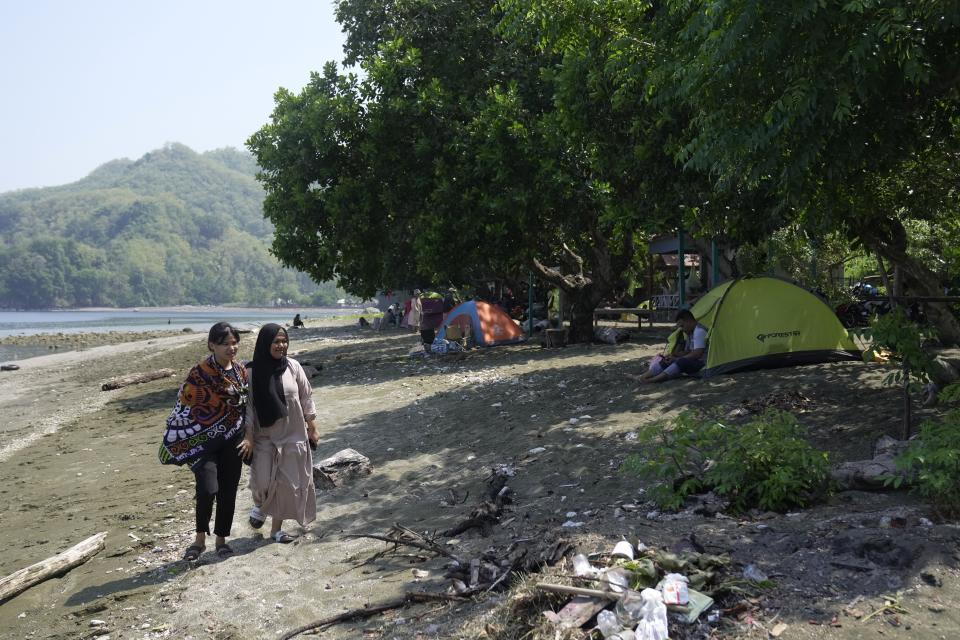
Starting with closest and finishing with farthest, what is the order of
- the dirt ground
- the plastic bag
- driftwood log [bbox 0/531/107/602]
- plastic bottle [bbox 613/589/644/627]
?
1. the plastic bag
2. plastic bottle [bbox 613/589/644/627]
3. the dirt ground
4. driftwood log [bbox 0/531/107/602]

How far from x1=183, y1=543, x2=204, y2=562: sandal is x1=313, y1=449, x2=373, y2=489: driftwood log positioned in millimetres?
1829

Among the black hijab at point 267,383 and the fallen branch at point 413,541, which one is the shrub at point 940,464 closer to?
the fallen branch at point 413,541

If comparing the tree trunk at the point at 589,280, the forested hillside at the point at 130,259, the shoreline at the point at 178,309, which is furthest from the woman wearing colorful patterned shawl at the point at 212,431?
the forested hillside at the point at 130,259

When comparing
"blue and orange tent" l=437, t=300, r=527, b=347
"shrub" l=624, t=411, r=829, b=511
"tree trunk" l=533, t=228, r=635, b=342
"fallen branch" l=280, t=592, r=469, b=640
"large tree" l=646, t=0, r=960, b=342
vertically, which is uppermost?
"large tree" l=646, t=0, r=960, b=342

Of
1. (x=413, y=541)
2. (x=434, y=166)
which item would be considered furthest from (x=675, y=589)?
(x=434, y=166)

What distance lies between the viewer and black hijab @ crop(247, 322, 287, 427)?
18.6 feet

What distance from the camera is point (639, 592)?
3568mm

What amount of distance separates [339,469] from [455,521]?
2.05 m

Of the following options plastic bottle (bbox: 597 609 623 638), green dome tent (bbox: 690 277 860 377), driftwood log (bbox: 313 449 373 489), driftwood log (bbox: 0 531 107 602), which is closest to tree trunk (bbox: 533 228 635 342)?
green dome tent (bbox: 690 277 860 377)

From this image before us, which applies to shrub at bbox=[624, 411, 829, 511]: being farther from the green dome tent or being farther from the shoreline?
the shoreline

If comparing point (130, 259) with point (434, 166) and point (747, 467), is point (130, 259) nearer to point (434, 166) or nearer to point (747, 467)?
point (434, 166)

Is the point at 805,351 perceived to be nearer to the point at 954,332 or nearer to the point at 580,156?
the point at 954,332

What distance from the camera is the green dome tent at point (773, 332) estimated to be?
10672 millimetres

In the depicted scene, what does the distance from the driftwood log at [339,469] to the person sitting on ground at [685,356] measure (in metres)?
4.71
